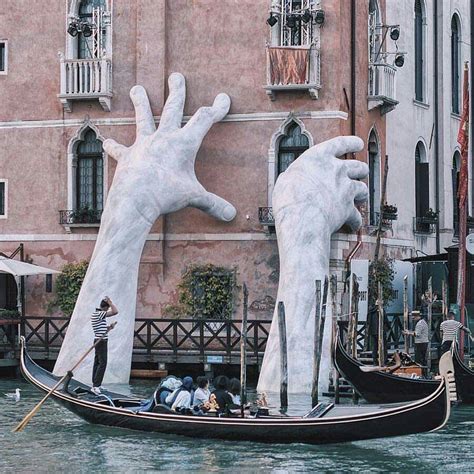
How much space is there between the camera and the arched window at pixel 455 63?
37.8 meters

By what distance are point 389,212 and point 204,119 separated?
467 cm

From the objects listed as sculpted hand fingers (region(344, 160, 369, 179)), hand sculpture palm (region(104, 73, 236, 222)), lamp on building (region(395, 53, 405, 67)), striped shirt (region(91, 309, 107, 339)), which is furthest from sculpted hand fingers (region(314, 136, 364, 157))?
striped shirt (region(91, 309, 107, 339))

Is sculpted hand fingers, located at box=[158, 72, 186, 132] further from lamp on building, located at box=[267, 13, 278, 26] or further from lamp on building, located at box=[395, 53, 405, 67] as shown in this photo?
lamp on building, located at box=[395, 53, 405, 67]

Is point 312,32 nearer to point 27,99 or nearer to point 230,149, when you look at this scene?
point 230,149

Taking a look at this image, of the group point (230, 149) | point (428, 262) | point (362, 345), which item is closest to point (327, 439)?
point (362, 345)

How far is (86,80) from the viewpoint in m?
32.1

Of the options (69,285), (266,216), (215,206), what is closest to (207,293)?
(215,206)

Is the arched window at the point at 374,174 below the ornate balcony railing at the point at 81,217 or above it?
above

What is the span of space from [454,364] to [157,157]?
7415mm

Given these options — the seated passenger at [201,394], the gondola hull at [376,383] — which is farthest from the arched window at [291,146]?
the seated passenger at [201,394]

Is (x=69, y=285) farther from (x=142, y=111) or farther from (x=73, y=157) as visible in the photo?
(x=142, y=111)

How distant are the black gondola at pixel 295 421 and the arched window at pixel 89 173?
9.59 metres

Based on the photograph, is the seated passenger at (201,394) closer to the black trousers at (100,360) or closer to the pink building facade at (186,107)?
the black trousers at (100,360)

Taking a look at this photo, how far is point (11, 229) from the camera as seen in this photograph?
3291 centimetres
